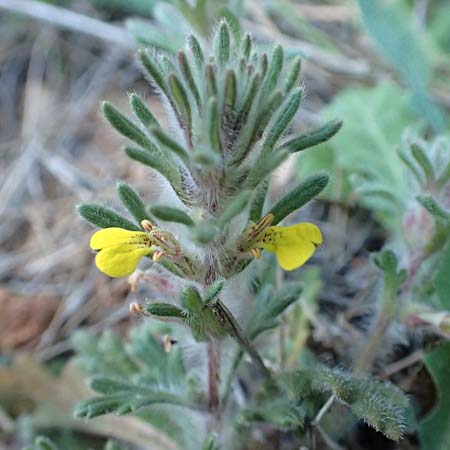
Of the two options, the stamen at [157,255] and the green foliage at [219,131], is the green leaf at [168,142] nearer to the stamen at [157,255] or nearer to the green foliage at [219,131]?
the green foliage at [219,131]

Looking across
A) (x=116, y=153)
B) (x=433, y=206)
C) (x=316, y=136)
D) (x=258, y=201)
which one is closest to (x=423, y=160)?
(x=433, y=206)

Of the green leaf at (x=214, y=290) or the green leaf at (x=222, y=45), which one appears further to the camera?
the green leaf at (x=222, y=45)

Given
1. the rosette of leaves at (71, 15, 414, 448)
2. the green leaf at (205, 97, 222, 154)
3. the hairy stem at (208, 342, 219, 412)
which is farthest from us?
the hairy stem at (208, 342, 219, 412)

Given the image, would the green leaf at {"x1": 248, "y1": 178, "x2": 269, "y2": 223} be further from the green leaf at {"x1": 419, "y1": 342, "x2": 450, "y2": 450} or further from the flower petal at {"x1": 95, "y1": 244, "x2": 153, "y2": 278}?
the green leaf at {"x1": 419, "y1": 342, "x2": 450, "y2": 450}

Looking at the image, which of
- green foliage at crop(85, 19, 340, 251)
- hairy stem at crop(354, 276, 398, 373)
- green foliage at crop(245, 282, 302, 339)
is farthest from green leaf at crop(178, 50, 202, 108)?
hairy stem at crop(354, 276, 398, 373)

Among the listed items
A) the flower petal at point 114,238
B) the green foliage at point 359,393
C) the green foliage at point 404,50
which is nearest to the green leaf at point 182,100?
the flower petal at point 114,238

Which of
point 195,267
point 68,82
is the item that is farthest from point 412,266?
→ point 68,82
